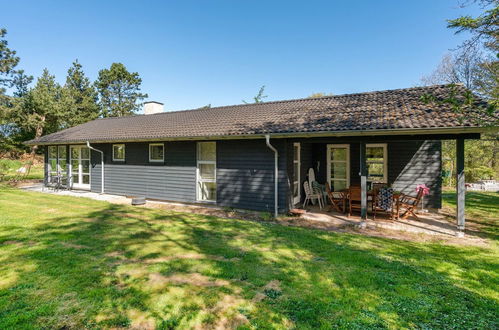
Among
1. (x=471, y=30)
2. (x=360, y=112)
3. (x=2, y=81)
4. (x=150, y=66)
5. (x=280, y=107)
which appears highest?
(x=150, y=66)

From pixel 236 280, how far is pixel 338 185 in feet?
24.8

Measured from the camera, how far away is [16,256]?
14.4 ft

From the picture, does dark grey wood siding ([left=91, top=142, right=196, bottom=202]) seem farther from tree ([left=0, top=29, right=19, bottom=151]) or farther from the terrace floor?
tree ([left=0, top=29, right=19, bottom=151])

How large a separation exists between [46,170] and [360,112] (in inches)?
643

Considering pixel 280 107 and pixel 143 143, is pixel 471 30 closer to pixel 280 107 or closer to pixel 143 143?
pixel 280 107

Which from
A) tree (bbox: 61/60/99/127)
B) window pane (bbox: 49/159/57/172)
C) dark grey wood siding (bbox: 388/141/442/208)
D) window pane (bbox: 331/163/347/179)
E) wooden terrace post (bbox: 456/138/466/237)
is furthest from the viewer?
tree (bbox: 61/60/99/127)

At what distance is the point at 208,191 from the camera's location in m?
9.55

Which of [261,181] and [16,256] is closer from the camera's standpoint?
[16,256]

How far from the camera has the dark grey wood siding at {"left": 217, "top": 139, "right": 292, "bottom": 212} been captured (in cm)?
788

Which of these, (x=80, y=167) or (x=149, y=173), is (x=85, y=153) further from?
(x=149, y=173)

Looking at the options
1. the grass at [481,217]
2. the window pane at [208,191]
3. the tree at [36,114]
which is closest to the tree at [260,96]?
the tree at [36,114]

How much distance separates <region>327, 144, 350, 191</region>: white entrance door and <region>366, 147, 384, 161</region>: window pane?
0.76m

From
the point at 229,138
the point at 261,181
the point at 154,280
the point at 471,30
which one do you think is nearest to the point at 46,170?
the point at 229,138

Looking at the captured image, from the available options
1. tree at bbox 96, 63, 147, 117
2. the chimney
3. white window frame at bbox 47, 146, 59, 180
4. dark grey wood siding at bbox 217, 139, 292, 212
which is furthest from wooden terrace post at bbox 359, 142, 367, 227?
tree at bbox 96, 63, 147, 117
